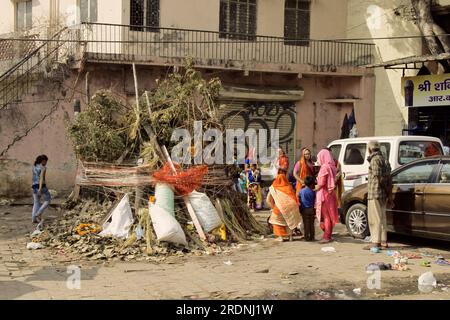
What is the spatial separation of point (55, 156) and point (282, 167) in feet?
28.2

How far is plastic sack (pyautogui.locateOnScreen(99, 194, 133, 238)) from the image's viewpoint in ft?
31.0

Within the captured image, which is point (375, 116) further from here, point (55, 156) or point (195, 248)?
point (195, 248)

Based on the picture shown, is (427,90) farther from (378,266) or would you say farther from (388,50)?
(378,266)

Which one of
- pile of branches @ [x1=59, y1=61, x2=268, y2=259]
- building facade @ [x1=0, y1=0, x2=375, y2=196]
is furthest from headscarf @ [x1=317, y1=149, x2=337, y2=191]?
building facade @ [x1=0, y1=0, x2=375, y2=196]

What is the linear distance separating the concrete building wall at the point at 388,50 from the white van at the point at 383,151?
653 centimetres

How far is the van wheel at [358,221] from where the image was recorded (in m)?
10.4

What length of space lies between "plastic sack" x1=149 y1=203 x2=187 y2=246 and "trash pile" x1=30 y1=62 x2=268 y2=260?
16 millimetres

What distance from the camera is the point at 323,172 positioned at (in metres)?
10.1

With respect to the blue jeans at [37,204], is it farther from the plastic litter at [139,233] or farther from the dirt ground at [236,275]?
the plastic litter at [139,233]

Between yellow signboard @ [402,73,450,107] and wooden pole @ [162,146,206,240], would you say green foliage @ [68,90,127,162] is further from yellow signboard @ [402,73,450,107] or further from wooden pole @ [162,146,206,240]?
yellow signboard @ [402,73,450,107]

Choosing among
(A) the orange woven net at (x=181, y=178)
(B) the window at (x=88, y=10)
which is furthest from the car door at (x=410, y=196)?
(B) the window at (x=88, y=10)

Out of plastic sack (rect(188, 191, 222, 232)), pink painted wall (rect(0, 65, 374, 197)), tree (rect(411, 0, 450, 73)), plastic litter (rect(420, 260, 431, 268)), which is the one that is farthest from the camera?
tree (rect(411, 0, 450, 73))

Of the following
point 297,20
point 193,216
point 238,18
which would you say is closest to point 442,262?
point 193,216
